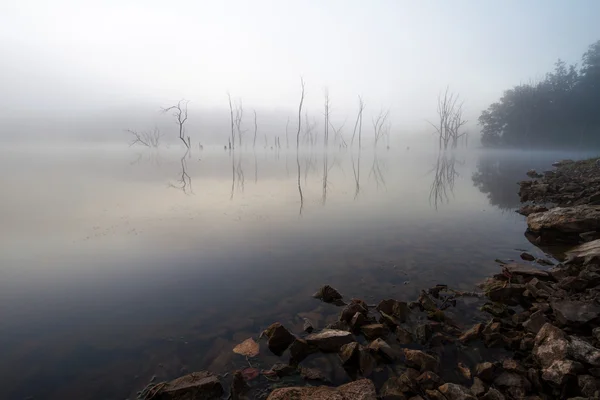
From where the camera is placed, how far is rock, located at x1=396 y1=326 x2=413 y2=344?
3.44 m

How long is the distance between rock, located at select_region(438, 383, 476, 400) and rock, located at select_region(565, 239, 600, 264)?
161 inches

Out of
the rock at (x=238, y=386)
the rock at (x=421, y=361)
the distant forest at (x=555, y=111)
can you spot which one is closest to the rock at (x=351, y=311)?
the rock at (x=421, y=361)

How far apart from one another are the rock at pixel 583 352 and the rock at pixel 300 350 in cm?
244

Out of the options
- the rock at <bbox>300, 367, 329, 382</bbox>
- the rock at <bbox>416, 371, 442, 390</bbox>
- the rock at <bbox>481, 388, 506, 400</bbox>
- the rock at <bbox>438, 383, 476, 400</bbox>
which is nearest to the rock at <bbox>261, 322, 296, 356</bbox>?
the rock at <bbox>300, 367, 329, 382</bbox>

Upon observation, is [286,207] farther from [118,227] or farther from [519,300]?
[519,300]

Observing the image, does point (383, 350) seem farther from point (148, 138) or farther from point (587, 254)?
point (148, 138)

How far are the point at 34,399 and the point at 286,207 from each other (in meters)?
8.52

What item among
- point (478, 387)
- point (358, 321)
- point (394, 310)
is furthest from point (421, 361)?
point (394, 310)

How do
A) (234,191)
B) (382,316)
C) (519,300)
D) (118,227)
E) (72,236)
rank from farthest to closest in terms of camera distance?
(234,191)
(118,227)
(72,236)
(519,300)
(382,316)

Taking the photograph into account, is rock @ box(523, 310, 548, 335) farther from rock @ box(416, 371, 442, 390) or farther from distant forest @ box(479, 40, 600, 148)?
distant forest @ box(479, 40, 600, 148)

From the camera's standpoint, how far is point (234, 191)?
14.1m

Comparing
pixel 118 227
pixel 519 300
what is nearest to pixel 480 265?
pixel 519 300

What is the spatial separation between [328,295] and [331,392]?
1.93 metres

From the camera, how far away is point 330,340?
3307 mm
